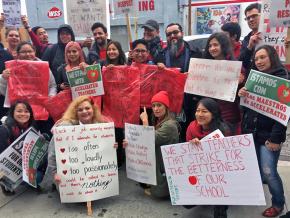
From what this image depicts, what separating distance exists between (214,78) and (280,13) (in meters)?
1.02

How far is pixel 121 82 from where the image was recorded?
14.6 ft

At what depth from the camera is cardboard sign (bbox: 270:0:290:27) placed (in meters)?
3.99

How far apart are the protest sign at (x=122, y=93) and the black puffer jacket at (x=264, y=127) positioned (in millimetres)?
1370

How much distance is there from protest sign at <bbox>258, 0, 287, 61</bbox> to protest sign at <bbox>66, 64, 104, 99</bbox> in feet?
6.31

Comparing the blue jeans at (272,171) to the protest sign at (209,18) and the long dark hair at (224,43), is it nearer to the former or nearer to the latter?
the long dark hair at (224,43)

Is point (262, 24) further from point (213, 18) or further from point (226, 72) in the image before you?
point (213, 18)

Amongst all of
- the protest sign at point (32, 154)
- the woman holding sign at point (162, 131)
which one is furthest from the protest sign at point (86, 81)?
the woman holding sign at point (162, 131)

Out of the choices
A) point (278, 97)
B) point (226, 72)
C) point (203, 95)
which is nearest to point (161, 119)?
point (203, 95)

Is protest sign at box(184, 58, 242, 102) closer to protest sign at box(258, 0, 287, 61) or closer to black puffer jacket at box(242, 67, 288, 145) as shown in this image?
black puffer jacket at box(242, 67, 288, 145)

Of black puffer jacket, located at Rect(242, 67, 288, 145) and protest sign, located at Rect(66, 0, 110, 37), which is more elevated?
protest sign, located at Rect(66, 0, 110, 37)

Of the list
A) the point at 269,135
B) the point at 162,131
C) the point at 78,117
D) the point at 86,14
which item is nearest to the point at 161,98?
the point at 162,131

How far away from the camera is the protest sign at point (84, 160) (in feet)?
12.4

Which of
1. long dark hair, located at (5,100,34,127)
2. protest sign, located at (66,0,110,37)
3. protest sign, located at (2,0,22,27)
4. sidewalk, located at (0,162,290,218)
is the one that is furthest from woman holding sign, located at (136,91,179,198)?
protest sign, located at (2,0,22,27)

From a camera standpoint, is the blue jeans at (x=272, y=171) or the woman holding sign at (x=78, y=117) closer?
the blue jeans at (x=272, y=171)
